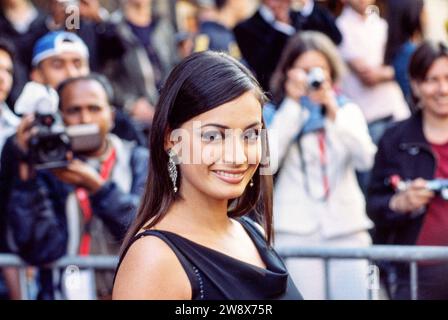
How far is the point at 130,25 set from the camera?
6270 mm

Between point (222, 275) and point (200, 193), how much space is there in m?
0.25

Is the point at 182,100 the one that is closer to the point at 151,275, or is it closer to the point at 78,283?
the point at 151,275

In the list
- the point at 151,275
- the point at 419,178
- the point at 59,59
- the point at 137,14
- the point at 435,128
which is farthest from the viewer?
the point at 137,14

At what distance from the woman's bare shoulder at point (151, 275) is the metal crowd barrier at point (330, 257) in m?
1.86

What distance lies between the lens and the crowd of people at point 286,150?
423 centimetres

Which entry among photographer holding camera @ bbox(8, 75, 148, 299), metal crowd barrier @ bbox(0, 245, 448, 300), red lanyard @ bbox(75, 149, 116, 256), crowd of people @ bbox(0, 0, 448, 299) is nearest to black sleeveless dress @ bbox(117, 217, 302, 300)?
crowd of people @ bbox(0, 0, 448, 299)

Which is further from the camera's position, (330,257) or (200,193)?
(330,257)

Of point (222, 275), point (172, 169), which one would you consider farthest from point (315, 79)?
point (222, 275)

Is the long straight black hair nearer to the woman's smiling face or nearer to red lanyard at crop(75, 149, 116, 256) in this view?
the woman's smiling face

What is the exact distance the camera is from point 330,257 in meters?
4.04

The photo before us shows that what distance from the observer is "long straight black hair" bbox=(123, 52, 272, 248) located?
2.29m
